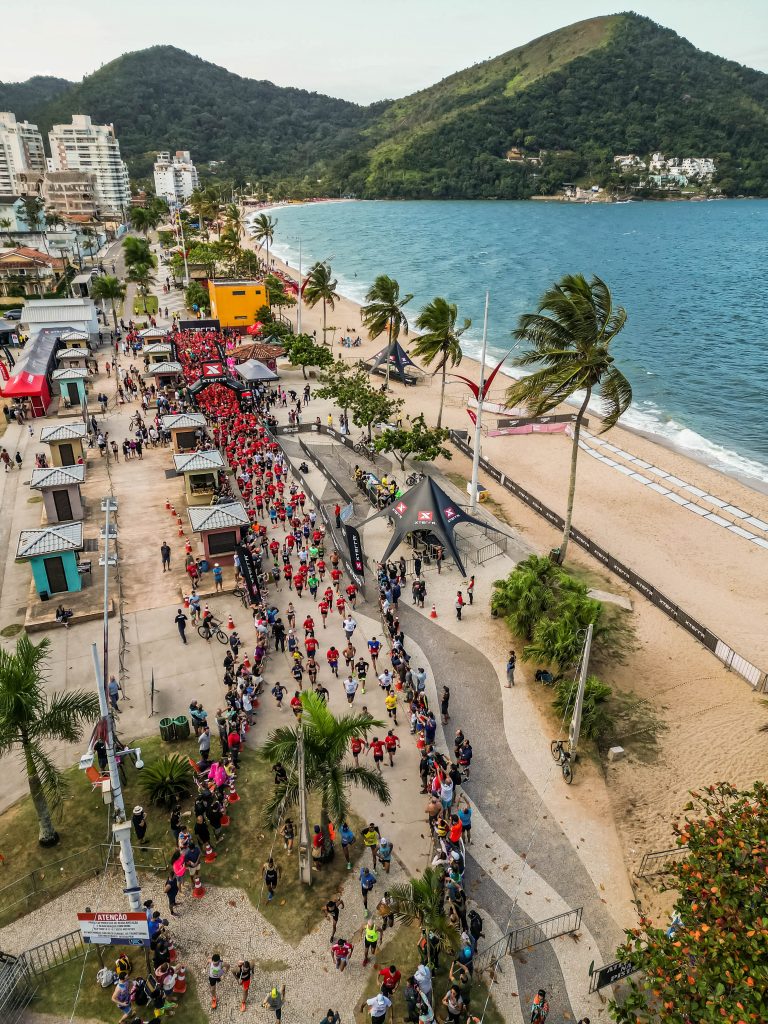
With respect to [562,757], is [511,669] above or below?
above

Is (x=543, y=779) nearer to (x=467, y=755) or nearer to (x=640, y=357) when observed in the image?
(x=467, y=755)

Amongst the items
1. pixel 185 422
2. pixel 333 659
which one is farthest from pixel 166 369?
pixel 333 659

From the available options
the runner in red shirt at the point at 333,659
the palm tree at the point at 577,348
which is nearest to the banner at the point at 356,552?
the runner in red shirt at the point at 333,659

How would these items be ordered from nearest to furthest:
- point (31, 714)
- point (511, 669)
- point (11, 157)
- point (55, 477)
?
point (31, 714)
point (511, 669)
point (55, 477)
point (11, 157)

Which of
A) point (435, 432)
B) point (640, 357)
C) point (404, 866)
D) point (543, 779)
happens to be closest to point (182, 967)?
point (404, 866)

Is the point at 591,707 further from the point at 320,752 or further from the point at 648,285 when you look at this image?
the point at 648,285

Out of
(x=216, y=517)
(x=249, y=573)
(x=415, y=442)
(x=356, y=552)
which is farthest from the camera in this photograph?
(x=415, y=442)

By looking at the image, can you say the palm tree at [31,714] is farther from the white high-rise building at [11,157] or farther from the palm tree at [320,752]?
the white high-rise building at [11,157]

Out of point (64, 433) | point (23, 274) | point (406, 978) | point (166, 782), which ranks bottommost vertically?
point (406, 978)
